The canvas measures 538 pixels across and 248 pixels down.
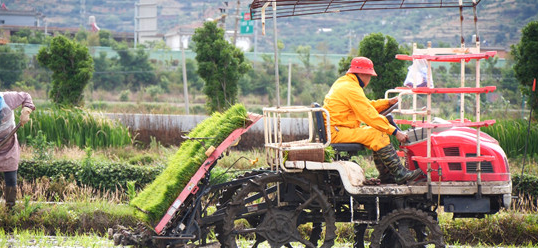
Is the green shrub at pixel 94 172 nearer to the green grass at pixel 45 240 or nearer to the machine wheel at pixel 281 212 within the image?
the green grass at pixel 45 240

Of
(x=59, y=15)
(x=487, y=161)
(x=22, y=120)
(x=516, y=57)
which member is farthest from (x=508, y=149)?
(x=59, y=15)

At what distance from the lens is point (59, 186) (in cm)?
1086

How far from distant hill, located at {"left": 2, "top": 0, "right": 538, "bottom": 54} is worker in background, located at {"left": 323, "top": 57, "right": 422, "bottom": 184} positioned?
2522cm

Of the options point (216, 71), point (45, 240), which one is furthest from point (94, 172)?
point (216, 71)

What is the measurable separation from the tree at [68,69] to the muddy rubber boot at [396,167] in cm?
1202

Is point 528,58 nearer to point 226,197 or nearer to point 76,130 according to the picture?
point 226,197

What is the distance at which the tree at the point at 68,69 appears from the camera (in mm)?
17500

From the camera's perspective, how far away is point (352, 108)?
7152 millimetres

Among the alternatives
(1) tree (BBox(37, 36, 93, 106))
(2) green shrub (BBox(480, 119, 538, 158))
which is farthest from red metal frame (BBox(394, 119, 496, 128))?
(1) tree (BBox(37, 36, 93, 106))

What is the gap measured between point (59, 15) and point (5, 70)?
52.8 meters

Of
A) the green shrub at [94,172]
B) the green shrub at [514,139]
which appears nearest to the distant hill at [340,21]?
the green shrub at [514,139]

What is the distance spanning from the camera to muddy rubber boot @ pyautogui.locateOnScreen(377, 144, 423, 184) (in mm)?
7094

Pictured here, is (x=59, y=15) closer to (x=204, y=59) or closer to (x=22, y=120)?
(x=204, y=59)

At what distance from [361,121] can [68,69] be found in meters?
12.3
